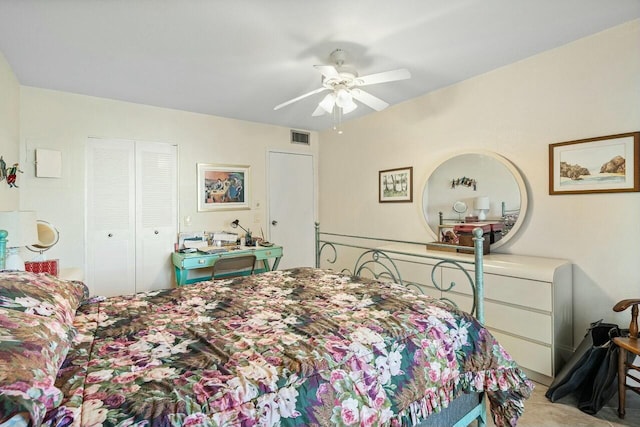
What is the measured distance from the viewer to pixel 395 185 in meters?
3.67

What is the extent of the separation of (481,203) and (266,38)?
2.30 metres

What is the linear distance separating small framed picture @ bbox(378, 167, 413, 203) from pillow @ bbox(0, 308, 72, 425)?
317cm

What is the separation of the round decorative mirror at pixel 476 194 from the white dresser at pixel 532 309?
1.36 feet

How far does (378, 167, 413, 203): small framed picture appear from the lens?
351 centimetres

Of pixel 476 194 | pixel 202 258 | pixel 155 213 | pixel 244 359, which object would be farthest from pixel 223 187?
pixel 244 359

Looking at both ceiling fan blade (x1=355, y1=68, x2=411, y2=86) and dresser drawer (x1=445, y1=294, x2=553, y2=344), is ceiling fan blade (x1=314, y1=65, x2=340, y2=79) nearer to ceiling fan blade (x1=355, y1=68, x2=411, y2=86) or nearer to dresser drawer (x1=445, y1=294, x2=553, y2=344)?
ceiling fan blade (x1=355, y1=68, x2=411, y2=86)

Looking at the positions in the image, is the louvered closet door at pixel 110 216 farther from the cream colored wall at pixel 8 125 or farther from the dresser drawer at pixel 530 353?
the dresser drawer at pixel 530 353

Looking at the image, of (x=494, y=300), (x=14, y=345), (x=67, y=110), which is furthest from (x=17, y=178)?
(x=494, y=300)

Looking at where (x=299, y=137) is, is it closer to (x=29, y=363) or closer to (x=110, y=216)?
(x=110, y=216)

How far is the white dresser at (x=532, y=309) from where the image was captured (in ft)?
6.93

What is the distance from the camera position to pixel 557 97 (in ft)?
7.94

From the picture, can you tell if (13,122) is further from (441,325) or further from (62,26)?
(441,325)

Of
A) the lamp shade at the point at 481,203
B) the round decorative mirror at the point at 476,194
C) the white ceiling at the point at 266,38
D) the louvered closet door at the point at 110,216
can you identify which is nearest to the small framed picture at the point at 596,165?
the round decorative mirror at the point at 476,194

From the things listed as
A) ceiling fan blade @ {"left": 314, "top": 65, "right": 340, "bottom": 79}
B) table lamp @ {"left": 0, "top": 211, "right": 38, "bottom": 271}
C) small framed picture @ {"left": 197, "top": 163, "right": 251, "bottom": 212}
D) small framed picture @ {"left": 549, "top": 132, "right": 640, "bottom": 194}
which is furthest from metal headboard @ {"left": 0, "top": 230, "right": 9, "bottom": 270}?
small framed picture @ {"left": 549, "top": 132, "right": 640, "bottom": 194}
